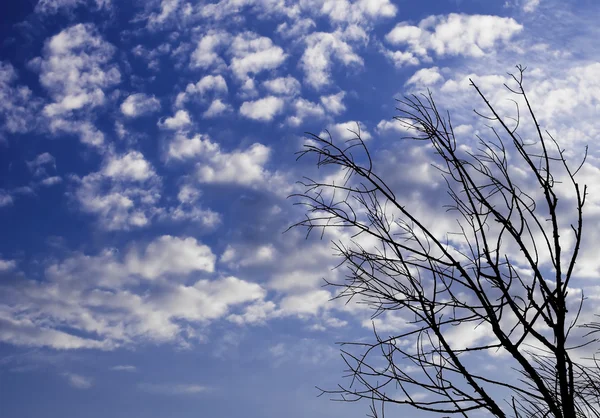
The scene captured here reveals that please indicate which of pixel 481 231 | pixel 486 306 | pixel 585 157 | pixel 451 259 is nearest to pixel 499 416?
pixel 486 306

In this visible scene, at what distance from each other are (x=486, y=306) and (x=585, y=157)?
4.01 feet

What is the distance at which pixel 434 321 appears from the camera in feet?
10.9

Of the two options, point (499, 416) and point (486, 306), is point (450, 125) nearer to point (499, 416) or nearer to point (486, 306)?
point (486, 306)

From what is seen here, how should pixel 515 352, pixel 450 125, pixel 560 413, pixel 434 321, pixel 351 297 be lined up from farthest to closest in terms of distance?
pixel 351 297
pixel 450 125
pixel 434 321
pixel 515 352
pixel 560 413

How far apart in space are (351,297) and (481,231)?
1.00 meters

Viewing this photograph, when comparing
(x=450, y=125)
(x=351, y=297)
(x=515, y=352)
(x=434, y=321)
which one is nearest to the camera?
(x=515, y=352)

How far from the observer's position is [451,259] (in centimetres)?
326

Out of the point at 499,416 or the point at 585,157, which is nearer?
the point at 499,416

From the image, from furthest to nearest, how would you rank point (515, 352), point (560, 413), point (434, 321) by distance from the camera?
point (434, 321) → point (515, 352) → point (560, 413)

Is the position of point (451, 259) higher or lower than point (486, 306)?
higher

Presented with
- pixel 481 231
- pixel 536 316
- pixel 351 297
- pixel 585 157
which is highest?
pixel 585 157

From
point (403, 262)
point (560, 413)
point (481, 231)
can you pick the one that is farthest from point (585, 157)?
point (560, 413)

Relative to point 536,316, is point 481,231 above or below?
above

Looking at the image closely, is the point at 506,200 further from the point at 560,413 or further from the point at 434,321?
the point at 560,413
